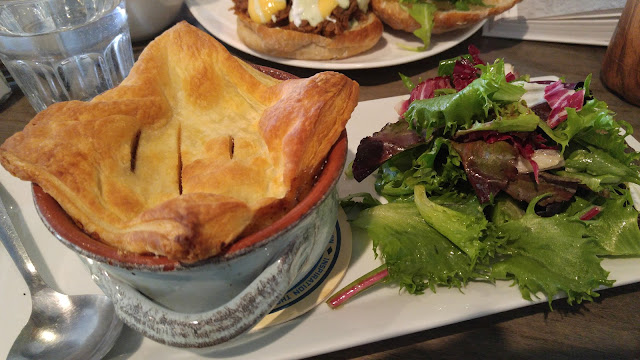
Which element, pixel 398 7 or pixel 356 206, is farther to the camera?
pixel 398 7

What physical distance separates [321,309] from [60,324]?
0.67 meters

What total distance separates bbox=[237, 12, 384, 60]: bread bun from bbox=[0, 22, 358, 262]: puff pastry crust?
995mm

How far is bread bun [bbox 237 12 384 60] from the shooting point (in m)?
2.16

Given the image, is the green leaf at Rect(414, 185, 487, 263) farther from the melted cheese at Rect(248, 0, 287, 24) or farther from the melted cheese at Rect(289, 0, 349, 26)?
the melted cheese at Rect(248, 0, 287, 24)

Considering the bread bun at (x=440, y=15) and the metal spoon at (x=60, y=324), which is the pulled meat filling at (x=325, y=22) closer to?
the bread bun at (x=440, y=15)

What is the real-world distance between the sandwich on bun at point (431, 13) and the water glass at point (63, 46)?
4.41ft

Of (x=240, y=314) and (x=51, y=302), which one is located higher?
(x=240, y=314)

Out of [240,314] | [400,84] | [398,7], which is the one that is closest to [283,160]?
[240,314]

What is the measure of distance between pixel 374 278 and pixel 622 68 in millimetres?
1716

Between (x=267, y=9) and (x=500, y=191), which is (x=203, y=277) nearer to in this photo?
(x=500, y=191)

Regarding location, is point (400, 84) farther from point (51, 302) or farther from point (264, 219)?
point (51, 302)

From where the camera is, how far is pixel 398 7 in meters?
2.35

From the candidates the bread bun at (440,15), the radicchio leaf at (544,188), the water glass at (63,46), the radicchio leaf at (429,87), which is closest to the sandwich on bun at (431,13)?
the bread bun at (440,15)

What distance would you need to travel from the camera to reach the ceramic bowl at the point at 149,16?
2.40 m
